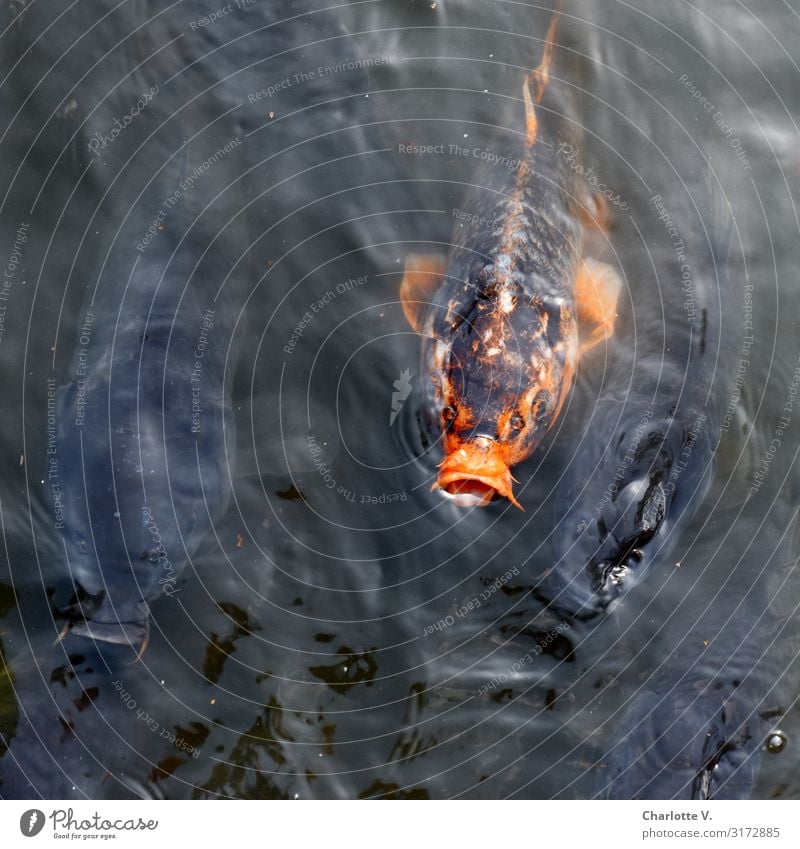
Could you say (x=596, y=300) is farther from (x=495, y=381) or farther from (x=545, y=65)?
(x=545, y=65)

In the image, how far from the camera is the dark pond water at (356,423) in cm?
739

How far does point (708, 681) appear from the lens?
7465mm

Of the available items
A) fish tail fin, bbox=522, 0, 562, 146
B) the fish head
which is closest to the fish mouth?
the fish head

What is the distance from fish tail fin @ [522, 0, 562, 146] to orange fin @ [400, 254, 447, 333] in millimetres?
1417

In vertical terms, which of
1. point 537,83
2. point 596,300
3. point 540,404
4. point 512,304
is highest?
point 537,83

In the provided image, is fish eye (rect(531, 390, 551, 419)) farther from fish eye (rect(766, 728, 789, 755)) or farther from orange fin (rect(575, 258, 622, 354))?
fish eye (rect(766, 728, 789, 755))

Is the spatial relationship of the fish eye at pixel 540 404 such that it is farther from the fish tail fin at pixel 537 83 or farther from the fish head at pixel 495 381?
the fish tail fin at pixel 537 83

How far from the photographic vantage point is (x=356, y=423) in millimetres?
7820
